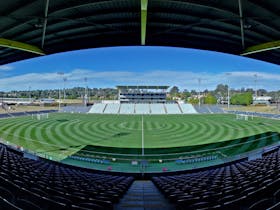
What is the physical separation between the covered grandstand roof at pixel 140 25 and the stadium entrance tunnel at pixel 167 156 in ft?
23.3

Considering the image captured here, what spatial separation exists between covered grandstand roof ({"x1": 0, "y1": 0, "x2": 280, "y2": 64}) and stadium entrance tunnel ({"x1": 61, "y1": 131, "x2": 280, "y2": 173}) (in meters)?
7.09

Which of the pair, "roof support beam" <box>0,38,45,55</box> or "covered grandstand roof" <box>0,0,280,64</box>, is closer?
"covered grandstand roof" <box>0,0,280,64</box>

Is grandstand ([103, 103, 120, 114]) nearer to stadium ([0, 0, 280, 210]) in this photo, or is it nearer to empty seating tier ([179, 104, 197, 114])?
empty seating tier ([179, 104, 197, 114])

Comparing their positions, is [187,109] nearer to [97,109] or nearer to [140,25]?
[97,109]

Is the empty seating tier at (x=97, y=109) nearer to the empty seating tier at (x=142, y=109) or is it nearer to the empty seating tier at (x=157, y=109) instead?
the empty seating tier at (x=142, y=109)

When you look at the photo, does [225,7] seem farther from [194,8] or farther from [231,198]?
[231,198]

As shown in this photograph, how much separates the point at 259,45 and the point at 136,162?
9356mm

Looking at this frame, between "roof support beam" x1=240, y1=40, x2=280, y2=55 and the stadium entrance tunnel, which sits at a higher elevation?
"roof support beam" x1=240, y1=40, x2=280, y2=55

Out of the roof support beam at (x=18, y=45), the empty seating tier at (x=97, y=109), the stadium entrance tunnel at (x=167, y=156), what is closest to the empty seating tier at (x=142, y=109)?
the empty seating tier at (x=97, y=109)

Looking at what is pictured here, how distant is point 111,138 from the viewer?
26344 mm

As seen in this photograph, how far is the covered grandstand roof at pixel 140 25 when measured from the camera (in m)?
6.91

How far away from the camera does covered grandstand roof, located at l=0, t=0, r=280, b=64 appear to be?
22.7 ft

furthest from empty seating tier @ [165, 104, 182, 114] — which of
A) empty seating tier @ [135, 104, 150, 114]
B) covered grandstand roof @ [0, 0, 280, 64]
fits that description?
covered grandstand roof @ [0, 0, 280, 64]

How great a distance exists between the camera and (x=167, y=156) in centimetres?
1788
